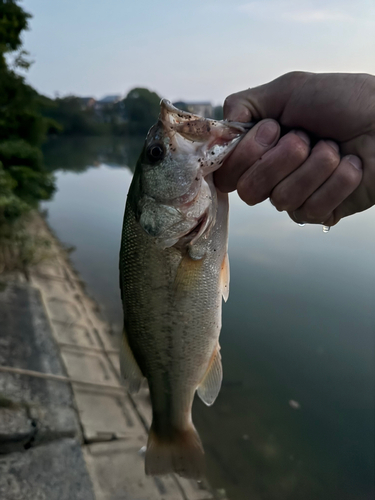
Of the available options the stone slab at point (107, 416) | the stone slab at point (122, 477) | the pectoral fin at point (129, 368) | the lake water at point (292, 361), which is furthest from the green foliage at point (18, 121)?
the pectoral fin at point (129, 368)

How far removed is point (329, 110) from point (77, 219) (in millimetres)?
14631

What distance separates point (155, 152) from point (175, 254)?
0.49 m

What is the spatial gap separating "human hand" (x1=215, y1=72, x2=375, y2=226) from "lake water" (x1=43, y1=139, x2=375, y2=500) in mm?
3628

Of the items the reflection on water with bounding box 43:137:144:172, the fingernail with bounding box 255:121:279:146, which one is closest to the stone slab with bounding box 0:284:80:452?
the fingernail with bounding box 255:121:279:146

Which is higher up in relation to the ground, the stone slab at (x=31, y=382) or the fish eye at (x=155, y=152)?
the fish eye at (x=155, y=152)

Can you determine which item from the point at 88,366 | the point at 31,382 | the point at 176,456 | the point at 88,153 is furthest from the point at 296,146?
the point at 88,153

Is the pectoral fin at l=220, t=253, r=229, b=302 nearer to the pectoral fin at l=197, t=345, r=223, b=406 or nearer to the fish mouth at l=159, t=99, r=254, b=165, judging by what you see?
the pectoral fin at l=197, t=345, r=223, b=406

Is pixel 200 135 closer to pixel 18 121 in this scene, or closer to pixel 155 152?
pixel 155 152

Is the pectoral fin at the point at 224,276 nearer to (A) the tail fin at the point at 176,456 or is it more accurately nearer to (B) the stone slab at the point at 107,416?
(A) the tail fin at the point at 176,456

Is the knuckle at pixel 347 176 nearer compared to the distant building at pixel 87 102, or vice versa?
the knuckle at pixel 347 176

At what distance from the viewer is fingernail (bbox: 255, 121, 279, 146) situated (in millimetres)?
1562

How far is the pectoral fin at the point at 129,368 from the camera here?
2.00 metres

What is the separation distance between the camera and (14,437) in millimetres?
3205

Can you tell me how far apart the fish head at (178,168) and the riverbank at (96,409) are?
262 centimetres
